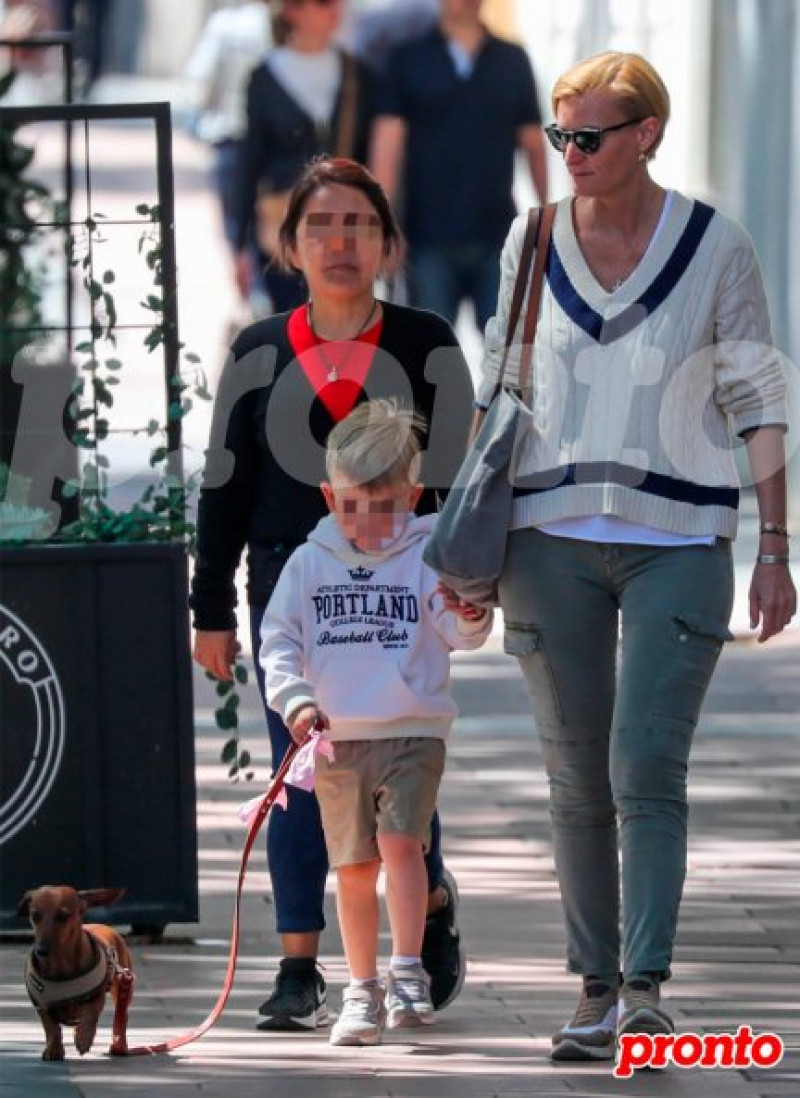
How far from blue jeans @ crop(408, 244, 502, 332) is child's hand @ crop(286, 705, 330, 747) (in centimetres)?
815

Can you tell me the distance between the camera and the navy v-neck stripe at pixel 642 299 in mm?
5719

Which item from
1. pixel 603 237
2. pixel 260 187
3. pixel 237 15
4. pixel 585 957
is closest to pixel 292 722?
pixel 585 957

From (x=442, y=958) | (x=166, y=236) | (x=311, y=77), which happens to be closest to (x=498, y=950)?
(x=442, y=958)

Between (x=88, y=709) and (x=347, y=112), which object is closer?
(x=88, y=709)

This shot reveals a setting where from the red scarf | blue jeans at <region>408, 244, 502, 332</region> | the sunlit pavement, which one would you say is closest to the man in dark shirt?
blue jeans at <region>408, 244, 502, 332</region>

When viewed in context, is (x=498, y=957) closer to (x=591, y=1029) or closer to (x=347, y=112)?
(x=591, y=1029)

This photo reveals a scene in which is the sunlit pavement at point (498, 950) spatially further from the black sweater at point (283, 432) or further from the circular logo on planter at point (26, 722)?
the black sweater at point (283, 432)

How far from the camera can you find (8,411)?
7438mm

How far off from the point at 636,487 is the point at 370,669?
66cm

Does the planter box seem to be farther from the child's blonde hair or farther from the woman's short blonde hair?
the woman's short blonde hair

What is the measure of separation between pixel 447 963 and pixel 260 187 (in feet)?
27.1

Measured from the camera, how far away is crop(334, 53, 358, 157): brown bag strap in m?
14.1

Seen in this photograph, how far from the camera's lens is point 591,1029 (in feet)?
19.0

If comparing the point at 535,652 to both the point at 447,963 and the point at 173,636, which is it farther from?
the point at 173,636
